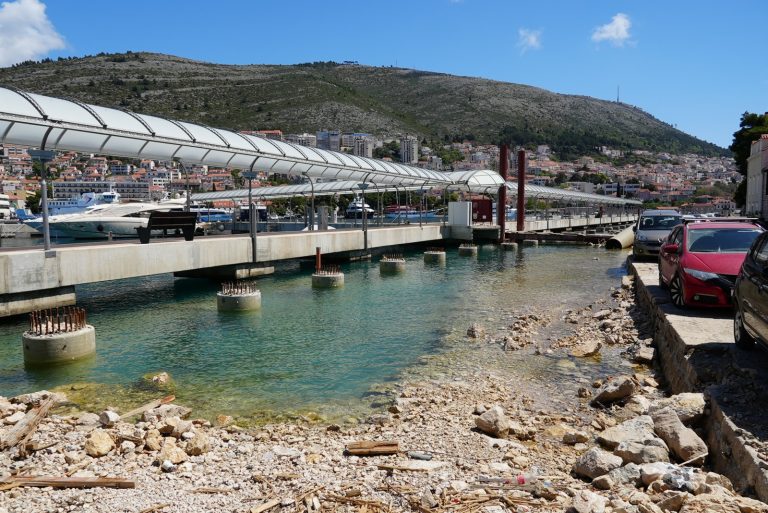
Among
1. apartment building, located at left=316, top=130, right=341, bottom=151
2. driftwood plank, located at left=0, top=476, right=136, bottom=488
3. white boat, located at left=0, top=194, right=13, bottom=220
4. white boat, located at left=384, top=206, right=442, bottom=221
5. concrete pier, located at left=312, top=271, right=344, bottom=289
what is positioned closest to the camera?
driftwood plank, located at left=0, top=476, right=136, bottom=488

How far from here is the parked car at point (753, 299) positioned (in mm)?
6471

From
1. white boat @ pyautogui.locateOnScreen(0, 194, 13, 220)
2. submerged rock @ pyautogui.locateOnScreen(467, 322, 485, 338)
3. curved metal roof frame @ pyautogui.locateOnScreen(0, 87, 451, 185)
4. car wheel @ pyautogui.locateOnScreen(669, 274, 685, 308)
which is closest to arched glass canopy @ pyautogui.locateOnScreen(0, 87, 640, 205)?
curved metal roof frame @ pyautogui.locateOnScreen(0, 87, 451, 185)

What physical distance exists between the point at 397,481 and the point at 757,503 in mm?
3091

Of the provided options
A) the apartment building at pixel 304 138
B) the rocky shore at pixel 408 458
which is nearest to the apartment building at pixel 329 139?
the apartment building at pixel 304 138

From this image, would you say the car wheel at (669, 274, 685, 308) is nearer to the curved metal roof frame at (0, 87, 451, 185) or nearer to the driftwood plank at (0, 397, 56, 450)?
the driftwood plank at (0, 397, 56, 450)

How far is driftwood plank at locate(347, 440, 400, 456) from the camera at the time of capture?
638 cm

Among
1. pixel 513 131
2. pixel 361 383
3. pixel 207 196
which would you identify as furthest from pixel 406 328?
pixel 513 131

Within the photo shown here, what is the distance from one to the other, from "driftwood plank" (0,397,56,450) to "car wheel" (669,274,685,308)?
11.1 m

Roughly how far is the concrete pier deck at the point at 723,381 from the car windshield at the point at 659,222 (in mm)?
12226

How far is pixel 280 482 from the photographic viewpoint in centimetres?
568

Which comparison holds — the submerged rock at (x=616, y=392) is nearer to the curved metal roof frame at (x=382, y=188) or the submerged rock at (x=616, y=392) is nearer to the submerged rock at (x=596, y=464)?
the submerged rock at (x=596, y=464)

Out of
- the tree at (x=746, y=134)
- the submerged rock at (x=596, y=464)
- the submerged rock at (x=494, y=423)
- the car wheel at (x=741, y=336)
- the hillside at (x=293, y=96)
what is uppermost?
the hillside at (x=293, y=96)

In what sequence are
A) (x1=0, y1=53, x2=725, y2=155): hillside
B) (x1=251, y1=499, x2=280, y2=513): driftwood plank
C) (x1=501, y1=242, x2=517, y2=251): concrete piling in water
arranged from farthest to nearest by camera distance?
(x1=0, y1=53, x2=725, y2=155): hillside, (x1=501, y1=242, x2=517, y2=251): concrete piling in water, (x1=251, y1=499, x2=280, y2=513): driftwood plank

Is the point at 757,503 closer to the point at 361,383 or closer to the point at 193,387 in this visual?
the point at 361,383
